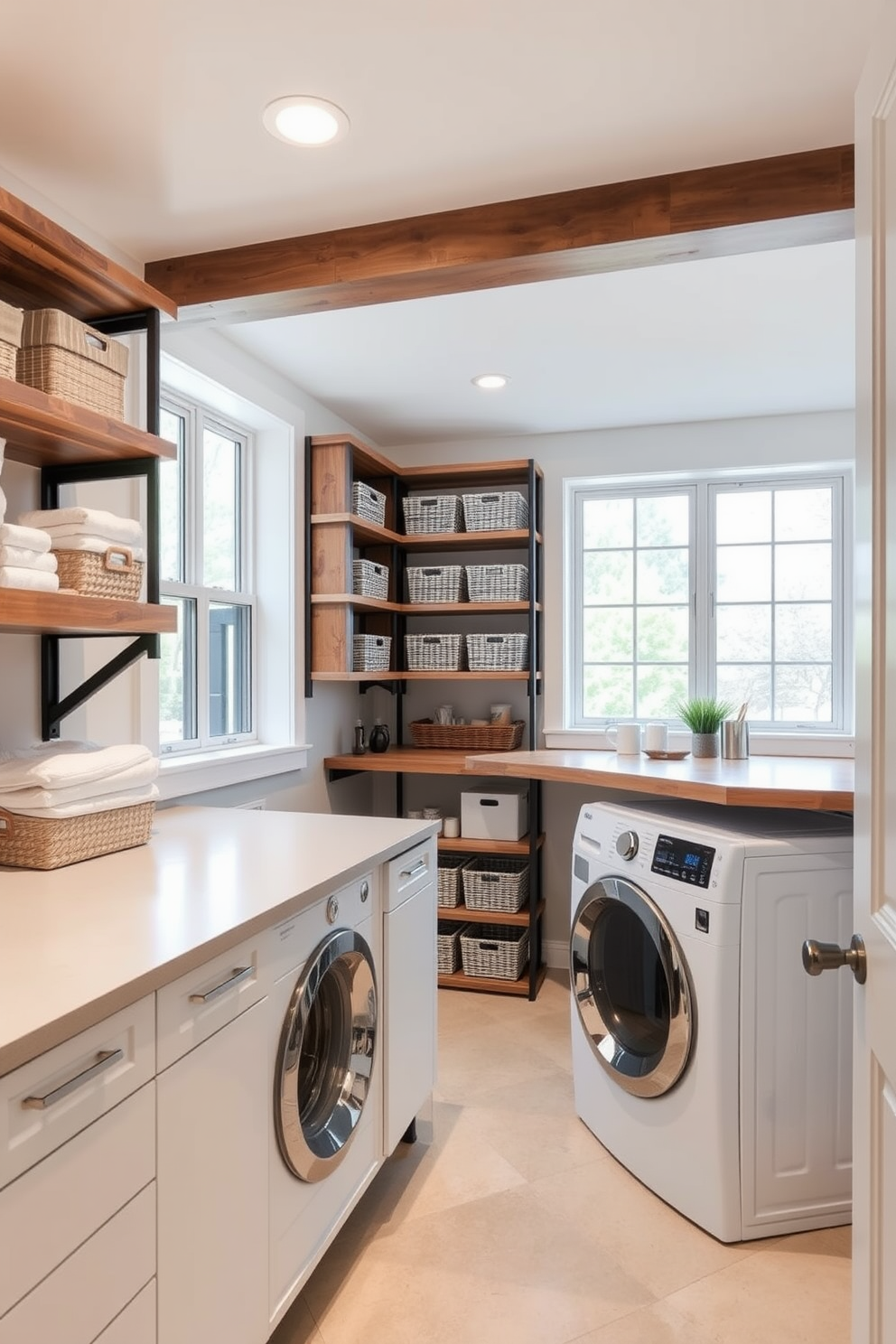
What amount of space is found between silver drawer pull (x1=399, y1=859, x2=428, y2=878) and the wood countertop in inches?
23.8

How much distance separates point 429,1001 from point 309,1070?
541mm

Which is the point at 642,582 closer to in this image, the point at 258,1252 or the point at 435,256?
the point at 435,256

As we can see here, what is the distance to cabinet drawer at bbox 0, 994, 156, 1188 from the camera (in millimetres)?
933

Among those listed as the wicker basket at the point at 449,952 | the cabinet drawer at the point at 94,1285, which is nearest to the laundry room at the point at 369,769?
the cabinet drawer at the point at 94,1285

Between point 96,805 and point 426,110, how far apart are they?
151 cm

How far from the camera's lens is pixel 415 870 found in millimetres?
2188

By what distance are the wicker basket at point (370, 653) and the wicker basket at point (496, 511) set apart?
2.07 feet

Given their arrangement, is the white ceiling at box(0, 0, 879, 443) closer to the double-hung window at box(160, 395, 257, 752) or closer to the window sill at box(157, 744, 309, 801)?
the double-hung window at box(160, 395, 257, 752)

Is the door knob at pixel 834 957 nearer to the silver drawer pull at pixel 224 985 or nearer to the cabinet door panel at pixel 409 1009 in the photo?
the silver drawer pull at pixel 224 985

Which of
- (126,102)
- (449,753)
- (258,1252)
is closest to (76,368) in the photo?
(126,102)

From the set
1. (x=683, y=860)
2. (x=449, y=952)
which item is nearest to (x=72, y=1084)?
(x=683, y=860)

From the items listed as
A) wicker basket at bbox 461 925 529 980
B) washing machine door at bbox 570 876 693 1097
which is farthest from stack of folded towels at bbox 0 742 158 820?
wicker basket at bbox 461 925 529 980

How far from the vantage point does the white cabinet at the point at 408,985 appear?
203 cm

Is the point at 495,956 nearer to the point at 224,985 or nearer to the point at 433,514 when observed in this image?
the point at 433,514
